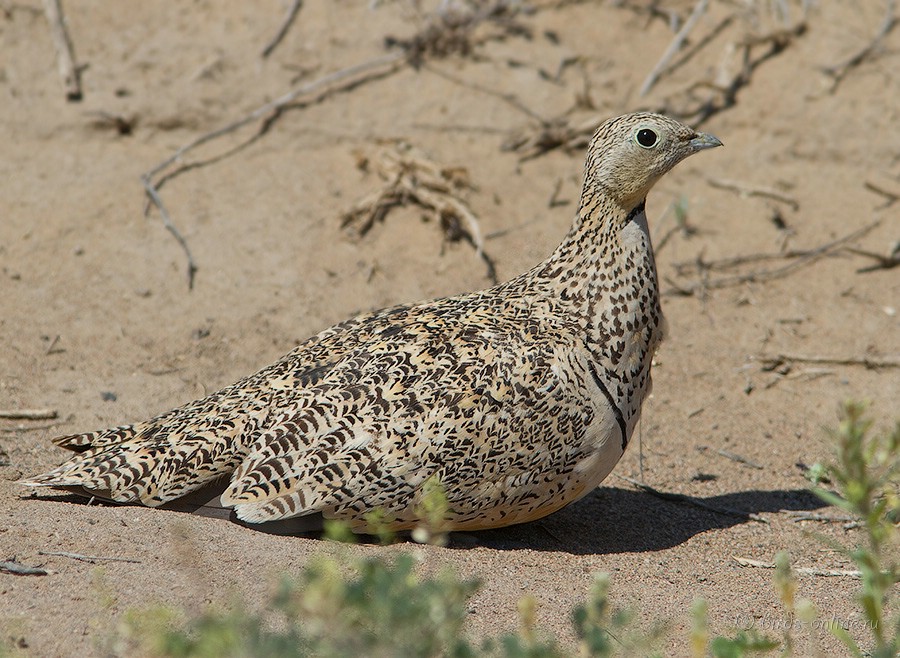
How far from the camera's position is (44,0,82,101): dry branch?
31.4ft

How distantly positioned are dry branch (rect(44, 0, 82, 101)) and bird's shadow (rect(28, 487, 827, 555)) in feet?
16.7

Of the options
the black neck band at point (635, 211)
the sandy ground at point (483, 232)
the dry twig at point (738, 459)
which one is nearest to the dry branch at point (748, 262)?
the sandy ground at point (483, 232)

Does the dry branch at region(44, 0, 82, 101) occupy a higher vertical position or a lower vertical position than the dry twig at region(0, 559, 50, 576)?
higher

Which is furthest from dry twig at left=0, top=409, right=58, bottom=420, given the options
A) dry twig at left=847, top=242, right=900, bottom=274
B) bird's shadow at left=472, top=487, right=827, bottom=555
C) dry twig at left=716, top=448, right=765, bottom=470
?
dry twig at left=847, top=242, right=900, bottom=274

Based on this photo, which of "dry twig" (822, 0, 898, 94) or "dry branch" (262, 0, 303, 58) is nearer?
"dry branch" (262, 0, 303, 58)

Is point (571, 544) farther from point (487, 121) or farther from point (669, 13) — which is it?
point (669, 13)

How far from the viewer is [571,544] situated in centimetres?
590

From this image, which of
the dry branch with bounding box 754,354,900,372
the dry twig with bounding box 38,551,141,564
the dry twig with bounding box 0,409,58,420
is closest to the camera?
the dry twig with bounding box 38,551,141,564

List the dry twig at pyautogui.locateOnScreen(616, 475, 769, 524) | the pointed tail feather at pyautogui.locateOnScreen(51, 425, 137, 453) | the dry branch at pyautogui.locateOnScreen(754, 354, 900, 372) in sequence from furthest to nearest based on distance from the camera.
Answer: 1. the dry branch at pyautogui.locateOnScreen(754, 354, 900, 372)
2. the dry twig at pyautogui.locateOnScreen(616, 475, 769, 524)
3. the pointed tail feather at pyautogui.locateOnScreen(51, 425, 137, 453)

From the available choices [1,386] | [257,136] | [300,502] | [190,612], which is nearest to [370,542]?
[300,502]

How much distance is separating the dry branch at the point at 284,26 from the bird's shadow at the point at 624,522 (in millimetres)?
5468

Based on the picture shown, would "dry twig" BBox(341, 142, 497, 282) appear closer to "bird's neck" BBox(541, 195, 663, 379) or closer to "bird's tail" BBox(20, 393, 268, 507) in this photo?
"bird's neck" BBox(541, 195, 663, 379)

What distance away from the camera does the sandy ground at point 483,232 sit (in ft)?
19.7

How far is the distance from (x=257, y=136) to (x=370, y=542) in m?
5.08
